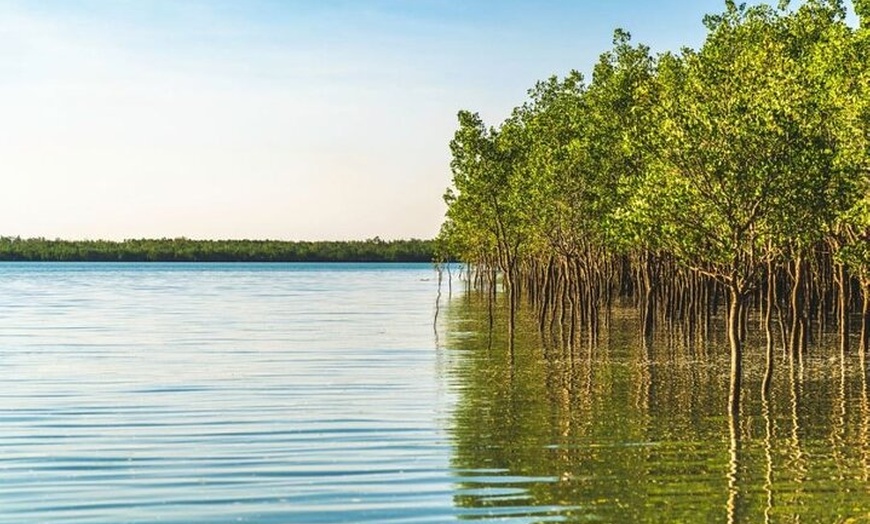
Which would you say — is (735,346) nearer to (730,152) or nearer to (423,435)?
(730,152)

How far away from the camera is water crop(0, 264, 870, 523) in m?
20.5

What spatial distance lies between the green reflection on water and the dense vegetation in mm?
1919

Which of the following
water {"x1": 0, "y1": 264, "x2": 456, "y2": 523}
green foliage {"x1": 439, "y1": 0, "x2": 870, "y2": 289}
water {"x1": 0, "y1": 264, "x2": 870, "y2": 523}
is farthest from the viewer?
green foliage {"x1": 439, "y1": 0, "x2": 870, "y2": 289}

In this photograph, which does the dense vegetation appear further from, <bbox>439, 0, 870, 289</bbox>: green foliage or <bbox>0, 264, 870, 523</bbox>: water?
<bbox>0, 264, 870, 523</bbox>: water

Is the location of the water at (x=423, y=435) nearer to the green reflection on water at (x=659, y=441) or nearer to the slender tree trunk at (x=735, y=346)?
the green reflection on water at (x=659, y=441)

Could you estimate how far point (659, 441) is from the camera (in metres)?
26.6

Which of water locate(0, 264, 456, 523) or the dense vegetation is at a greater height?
the dense vegetation

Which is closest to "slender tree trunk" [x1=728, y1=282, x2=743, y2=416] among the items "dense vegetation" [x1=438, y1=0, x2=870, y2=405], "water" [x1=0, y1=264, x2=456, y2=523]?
"dense vegetation" [x1=438, y1=0, x2=870, y2=405]

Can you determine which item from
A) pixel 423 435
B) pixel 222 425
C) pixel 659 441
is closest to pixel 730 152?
pixel 659 441

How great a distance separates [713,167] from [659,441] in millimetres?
7326

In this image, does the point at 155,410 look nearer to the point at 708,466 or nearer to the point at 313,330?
the point at 708,466

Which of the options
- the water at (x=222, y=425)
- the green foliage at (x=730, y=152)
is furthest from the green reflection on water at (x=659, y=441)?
the green foliage at (x=730, y=152)

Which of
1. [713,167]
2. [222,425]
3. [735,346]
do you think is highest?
[713,167]

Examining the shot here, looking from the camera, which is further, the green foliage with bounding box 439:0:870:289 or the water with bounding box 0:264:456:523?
the green foliage with bounding box 439:0:870:289
